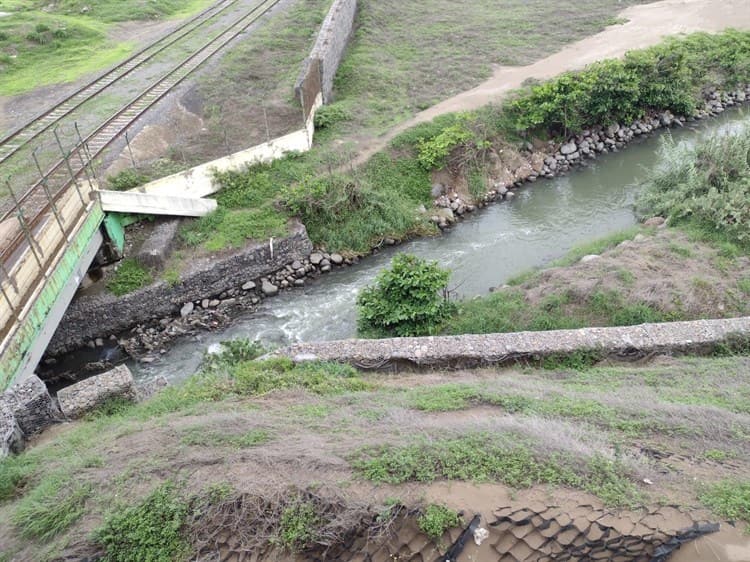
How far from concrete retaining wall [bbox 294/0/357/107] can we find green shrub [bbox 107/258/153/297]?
8129mm

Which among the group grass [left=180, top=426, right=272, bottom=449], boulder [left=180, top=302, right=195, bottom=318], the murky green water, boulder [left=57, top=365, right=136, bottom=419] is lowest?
the murky green water

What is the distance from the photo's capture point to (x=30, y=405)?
8227mm

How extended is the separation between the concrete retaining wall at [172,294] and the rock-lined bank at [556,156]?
17.2 feet

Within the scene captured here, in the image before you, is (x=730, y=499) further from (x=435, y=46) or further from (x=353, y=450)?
(x=435, y=46)

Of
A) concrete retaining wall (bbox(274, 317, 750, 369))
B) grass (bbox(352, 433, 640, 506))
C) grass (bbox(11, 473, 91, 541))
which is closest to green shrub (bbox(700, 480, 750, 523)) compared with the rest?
grass (bbox(352, 433, 640, 506))

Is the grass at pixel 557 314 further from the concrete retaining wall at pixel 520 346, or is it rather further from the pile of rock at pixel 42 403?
the pile of rock at pixel 42 403

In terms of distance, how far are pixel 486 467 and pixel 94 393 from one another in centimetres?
674

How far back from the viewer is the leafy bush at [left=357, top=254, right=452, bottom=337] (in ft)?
37.4

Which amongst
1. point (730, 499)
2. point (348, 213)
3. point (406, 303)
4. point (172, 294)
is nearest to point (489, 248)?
point (348, 213)

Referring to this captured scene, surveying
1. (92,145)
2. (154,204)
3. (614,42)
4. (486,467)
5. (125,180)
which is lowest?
(486,467)

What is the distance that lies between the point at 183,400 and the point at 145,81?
17197 mm

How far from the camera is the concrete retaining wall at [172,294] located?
13.1m

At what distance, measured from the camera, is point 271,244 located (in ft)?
49.7

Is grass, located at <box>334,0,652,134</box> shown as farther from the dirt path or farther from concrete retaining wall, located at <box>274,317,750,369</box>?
concrete retaining wall, located at <box>274,317,750,369</box>
